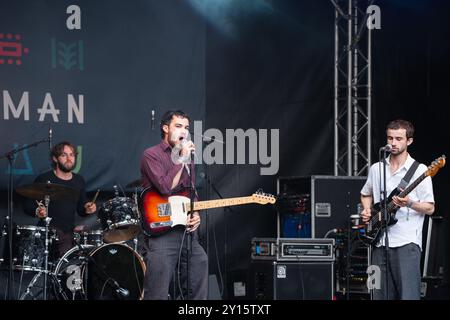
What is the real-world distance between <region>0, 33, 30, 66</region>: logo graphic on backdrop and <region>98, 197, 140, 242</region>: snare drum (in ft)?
6.89

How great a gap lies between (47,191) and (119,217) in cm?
85

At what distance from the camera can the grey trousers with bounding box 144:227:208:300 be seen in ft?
23.6

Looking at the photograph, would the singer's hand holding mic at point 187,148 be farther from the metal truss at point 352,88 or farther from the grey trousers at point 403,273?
the metal truss at point 352,88

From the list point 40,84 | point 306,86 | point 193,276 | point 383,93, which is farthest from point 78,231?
point 383,93

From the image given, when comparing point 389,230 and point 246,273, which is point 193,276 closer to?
point 389,230

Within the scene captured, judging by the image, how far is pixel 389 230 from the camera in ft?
25.5

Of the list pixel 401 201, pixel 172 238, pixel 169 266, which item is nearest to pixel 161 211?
pixel 172 238

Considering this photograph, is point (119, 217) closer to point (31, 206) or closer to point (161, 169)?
point (31, 206)

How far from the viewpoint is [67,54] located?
33.3ft

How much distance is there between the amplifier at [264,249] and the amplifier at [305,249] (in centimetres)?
8

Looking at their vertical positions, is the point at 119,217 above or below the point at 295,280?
above

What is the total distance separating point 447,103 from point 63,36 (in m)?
4.92

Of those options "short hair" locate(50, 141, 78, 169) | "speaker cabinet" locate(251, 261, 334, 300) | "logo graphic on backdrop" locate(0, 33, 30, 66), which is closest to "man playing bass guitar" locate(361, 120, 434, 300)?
"speaker cabinet" locate(251, 261, 334, 300)

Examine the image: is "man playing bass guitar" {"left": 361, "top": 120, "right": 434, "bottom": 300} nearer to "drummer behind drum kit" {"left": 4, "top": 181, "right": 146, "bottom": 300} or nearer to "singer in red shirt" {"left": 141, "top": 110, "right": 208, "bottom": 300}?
"singer in red shirt" {"left": 141, "top": 110, "right": 208, "bottom": 300}
